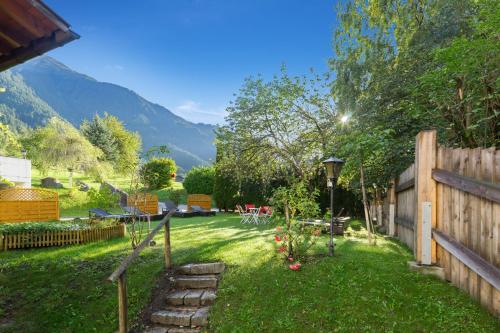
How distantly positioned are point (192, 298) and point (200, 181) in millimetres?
23519

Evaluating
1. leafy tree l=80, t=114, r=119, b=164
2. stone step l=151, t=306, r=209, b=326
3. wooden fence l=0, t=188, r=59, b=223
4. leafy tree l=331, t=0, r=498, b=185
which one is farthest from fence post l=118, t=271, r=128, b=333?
leafy tree l=80, t=114, r=119, b=164

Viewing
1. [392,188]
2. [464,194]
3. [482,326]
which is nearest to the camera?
[482,326]

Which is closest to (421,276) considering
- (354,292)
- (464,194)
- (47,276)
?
(354,292)

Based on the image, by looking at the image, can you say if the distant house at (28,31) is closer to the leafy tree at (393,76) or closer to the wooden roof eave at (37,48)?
the wooden roof eave at (37,48)

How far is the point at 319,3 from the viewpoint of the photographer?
60.8ft

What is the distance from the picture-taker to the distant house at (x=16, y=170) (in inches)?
918

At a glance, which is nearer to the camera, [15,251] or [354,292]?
[354,292]

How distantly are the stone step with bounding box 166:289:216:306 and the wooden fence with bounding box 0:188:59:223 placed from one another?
39.1 feet

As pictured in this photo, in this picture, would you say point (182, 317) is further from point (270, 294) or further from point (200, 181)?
point (200, 181)

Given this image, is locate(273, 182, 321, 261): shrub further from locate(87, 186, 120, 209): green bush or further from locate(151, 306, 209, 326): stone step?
locate(87, 186, 120, 209): green bush

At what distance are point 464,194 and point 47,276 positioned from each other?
7.02 metres

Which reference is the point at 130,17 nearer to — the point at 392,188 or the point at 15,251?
the point at 15,251

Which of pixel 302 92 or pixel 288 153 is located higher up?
pixel 302 92

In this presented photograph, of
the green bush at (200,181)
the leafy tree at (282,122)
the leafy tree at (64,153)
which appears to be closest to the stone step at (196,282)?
the leafy tree at (282,122)
